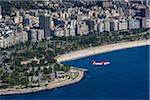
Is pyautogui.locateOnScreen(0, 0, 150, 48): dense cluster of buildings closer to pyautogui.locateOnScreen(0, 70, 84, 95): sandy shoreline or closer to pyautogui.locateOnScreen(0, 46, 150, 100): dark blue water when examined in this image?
pyautogui.locateOnScreen(0, 46, 150, 100): dark blue water

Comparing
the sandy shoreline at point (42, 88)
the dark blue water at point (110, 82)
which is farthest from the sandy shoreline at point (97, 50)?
the sandy shoreline at point (42, 88)

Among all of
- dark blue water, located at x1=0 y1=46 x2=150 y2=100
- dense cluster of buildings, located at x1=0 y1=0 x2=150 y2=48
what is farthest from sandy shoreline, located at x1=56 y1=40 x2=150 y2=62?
dense cluster of buildings, located at x1=0 y1=0 x2=150 y2=48

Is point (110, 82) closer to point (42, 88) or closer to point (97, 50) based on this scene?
point (42, 88)

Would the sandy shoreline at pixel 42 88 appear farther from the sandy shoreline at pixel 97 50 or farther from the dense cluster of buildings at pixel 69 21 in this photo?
the dense cluster of buildings at pixel 69 21

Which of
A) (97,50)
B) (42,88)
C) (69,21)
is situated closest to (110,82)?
(42,88)

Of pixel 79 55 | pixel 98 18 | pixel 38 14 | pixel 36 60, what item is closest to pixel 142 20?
pixel 98 18

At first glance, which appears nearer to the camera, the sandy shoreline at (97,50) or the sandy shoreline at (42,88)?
the sandy shoreline at (42,88)
